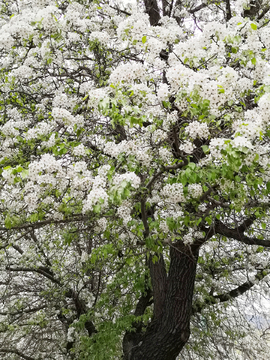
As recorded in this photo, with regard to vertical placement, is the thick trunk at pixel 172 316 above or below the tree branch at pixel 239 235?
below

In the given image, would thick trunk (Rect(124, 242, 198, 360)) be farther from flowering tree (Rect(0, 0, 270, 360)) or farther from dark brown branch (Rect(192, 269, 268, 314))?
dark brown branch (Rect(192, 269, 268, 314))

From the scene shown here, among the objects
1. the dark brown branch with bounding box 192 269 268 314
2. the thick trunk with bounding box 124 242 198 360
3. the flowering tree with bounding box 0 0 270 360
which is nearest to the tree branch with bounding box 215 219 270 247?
the flowering tree with bounding box 0 0 270 360

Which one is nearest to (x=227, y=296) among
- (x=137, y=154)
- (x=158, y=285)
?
(x=158, y=285)

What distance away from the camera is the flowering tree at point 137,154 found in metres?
2.66

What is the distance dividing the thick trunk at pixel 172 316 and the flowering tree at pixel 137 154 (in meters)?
0.02

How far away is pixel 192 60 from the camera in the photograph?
303cm

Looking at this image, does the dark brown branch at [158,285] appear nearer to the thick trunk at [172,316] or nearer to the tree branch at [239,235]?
the thick trunk at [172,316]

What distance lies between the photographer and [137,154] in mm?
3172

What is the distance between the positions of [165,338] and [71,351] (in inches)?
107

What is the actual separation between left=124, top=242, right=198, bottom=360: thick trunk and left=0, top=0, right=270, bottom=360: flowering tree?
20mm

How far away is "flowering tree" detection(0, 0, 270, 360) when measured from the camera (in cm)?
266

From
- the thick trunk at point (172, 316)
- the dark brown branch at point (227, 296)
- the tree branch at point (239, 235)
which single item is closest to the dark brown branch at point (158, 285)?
the thick trunk at point (172, 316)

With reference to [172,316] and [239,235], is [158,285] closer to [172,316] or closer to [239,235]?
[172,316]

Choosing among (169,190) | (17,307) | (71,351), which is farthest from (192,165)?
(17,307)
